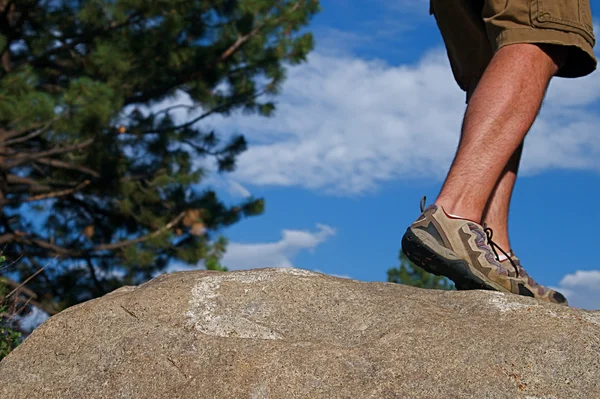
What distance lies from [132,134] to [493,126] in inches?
287

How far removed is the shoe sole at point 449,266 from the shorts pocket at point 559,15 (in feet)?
2.36

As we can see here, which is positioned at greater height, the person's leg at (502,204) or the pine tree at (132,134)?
the pine tree at (132,134)

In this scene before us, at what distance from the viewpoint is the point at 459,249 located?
208 cm

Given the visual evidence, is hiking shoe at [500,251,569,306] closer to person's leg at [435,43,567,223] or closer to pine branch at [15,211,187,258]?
person's leg at [435,43,567,223]

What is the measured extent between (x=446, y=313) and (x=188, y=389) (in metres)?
0.63

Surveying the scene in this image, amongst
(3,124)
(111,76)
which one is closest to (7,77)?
(3,124)

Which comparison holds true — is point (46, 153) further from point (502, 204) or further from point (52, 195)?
point (502, 204)

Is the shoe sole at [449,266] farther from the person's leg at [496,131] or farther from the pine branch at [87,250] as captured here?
the pine branch at [87,250]

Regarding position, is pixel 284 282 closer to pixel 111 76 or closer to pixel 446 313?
pixel 446 313

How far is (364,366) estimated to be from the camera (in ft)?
5.05

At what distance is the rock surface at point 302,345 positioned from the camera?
1.52m

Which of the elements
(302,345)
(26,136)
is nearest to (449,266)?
(302,345)

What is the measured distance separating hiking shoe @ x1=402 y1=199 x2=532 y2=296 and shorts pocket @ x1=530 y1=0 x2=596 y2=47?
0.62 metres

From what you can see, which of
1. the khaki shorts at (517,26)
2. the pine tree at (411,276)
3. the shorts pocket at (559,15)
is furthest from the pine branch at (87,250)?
the shorts pocket at (559,15)
